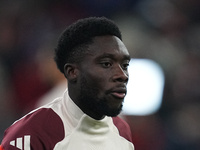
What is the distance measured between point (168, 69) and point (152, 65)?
0.46 feet

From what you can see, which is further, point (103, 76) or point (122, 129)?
point (122, 129)

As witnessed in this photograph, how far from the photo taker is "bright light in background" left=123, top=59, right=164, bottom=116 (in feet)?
12.6

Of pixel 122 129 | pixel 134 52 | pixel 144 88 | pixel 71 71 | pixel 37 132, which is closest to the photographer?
pixel 37 132

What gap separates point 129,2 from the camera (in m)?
4.37

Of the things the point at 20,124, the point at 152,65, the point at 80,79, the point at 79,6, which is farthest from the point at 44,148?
the point at 79,6

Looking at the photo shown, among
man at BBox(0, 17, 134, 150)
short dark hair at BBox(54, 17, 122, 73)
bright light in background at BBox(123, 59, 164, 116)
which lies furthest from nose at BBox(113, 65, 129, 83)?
bright light in background at BBox(123, 59, 164, 116)

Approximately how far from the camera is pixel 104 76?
163cm

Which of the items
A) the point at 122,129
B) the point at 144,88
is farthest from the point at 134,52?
the point at 122,129

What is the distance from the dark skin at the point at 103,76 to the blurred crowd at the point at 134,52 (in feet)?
6.38

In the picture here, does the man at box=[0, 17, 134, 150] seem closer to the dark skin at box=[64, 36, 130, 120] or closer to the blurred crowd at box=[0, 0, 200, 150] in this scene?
the dark skin at box=[64, 36, 130, 120]

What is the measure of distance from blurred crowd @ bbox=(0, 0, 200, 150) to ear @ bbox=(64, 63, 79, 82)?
6.39 ft

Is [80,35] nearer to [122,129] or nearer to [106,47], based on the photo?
[106,47]

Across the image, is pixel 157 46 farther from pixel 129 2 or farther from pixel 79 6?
pixel 79 6

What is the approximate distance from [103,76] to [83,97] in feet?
0.40
